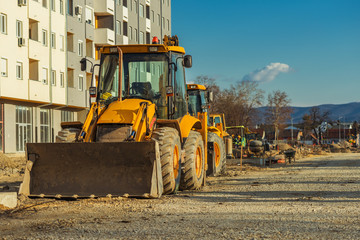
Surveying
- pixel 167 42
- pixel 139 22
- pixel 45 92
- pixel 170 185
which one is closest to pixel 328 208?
pixel 170 185

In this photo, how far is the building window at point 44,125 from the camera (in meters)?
39.5

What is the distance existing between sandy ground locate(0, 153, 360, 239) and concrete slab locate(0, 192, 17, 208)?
0.53 feet

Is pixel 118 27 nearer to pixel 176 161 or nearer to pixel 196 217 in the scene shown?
pixel 176 161

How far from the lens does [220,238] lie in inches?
260

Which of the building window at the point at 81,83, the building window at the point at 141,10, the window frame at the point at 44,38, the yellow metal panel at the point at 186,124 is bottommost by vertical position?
the yellow metal panel at the point at 186,124

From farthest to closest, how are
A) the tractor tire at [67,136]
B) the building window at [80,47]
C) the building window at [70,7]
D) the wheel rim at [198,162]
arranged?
1. the building window at [80,47]
2. the building window at [70,7]
3. the wheel rim at [198,162]
4. the tractor tire at [67,136]

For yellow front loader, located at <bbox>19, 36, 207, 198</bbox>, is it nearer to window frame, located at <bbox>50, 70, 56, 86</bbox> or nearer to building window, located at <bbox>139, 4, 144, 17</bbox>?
window frame, located at <bbox>50, 70, 56, 86</bbox>

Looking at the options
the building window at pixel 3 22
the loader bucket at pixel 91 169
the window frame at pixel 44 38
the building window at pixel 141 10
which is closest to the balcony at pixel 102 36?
the window frame at pixel 44 38

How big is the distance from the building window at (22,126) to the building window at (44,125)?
5.34ft

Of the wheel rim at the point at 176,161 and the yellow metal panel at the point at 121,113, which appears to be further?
the wheel rim at the point at 176,161

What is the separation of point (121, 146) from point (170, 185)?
123 cm

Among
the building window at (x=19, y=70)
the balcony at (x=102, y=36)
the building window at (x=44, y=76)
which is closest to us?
the building window at (x=19, y=70)

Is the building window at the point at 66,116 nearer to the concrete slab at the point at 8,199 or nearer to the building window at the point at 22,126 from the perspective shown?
the building window at the point at 22,126

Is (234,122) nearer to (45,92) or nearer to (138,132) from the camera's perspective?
(45,92)
